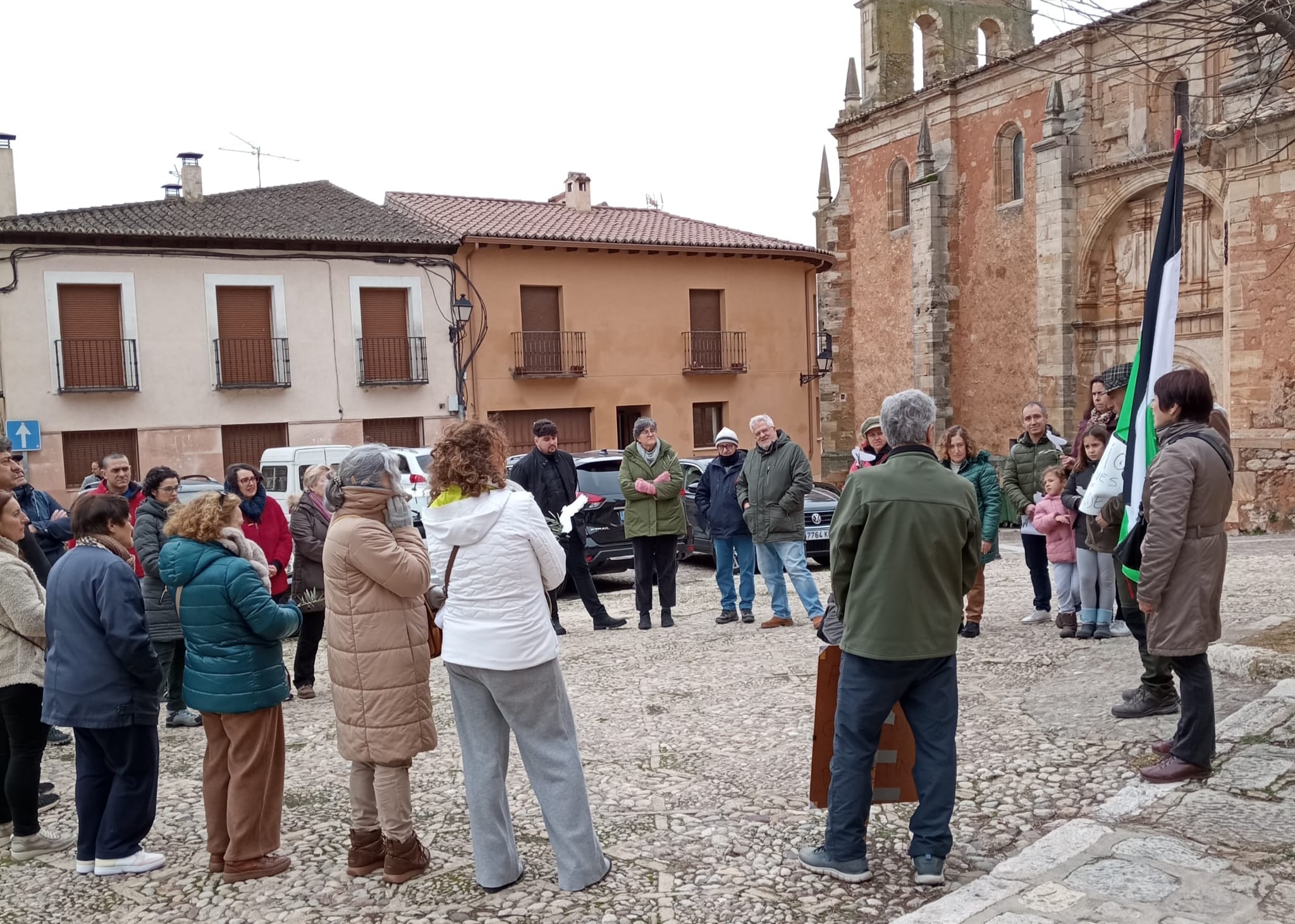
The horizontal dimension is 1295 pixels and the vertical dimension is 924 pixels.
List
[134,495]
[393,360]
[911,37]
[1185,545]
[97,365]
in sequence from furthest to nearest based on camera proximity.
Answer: [911,37], [393,360], [97,365], [134,495], [1185,545]

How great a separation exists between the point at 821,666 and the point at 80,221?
21.3 m

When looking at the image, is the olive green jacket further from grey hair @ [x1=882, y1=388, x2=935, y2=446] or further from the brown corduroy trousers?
the brown corduroy trousers

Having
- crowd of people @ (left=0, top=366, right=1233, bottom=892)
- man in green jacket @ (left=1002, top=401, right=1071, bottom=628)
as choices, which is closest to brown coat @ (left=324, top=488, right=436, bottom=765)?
crowd of people @ (left=0, top=366, right=1233, bottom=892)

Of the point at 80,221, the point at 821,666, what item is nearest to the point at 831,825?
the point at 821,666

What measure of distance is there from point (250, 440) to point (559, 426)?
6.79 metres

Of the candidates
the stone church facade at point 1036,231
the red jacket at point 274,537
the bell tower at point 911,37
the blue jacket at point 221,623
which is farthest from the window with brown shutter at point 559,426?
the blue jacket at point 221,623

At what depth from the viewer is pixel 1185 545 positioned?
427 centimetres

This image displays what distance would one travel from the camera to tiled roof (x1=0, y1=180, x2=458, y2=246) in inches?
805

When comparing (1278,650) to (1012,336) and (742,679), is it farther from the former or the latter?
(1012,336)

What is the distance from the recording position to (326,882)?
3994mm

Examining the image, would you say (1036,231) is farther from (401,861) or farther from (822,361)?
(401,861)

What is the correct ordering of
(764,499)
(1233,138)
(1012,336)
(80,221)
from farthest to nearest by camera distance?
(1012,336) → (80,221) → (1233,138) → (764,499)

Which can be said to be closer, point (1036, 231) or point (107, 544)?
point (107, 544)

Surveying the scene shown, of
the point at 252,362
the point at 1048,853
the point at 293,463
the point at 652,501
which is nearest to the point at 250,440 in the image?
the point at 252,362
